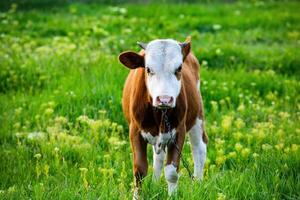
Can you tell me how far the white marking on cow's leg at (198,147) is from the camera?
22.7 feet

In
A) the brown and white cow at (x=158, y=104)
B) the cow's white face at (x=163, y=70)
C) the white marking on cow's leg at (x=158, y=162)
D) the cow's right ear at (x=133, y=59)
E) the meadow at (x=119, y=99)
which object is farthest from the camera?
the white marking on cow's leg at (x=158, y=162)

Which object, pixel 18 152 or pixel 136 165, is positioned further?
pixel 18 152

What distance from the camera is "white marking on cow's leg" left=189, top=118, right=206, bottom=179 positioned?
6.91m

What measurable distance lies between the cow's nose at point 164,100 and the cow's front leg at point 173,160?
722 mm

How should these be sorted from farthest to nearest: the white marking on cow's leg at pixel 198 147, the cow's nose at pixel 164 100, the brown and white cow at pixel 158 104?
the white marking on cow's leg at pixel 198 147 < the brown and white cow at pixel 158 104 < the cow's nose at pixel 164 100

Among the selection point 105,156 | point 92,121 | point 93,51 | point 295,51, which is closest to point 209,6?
point 295,51

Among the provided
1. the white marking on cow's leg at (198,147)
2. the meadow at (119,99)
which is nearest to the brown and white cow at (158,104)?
the meadow at (119,99)

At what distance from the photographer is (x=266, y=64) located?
11.5 m

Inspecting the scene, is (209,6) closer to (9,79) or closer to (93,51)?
(93,51)

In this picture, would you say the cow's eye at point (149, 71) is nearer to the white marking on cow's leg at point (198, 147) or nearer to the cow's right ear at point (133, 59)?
the cow's right ear at point (133, 59)

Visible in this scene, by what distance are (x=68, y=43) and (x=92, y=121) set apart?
4058 millimetres

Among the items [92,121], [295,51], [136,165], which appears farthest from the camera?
[295,51]

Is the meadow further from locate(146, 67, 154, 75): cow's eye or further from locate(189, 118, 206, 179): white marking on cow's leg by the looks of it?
locate(146, 67, 154, 75): cow's eye

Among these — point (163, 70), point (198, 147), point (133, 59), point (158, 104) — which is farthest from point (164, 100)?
point (198, 147)
